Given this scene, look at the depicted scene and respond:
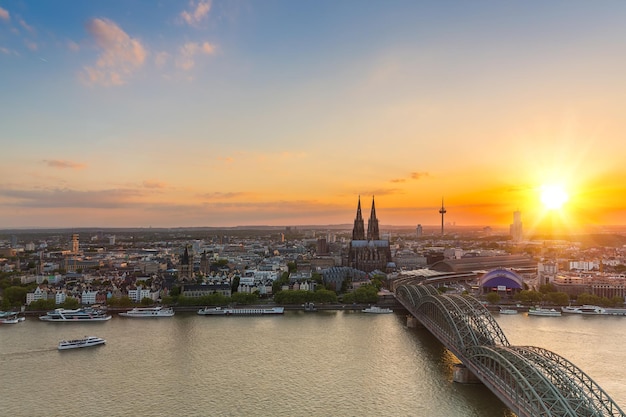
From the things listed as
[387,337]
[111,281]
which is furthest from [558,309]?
[111,281]

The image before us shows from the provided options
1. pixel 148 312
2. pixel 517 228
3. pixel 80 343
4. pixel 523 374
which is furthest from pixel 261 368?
pixel 517 228

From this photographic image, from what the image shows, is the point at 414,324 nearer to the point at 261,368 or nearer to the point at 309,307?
the point at 309,307

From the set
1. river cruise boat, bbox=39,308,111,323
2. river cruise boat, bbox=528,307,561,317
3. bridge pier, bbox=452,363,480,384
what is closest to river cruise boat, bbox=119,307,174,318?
river cruise boat, bbox=39,308,111,323

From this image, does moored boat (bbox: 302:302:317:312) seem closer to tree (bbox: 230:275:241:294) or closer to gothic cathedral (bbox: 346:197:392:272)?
tree (bbox: 230:275:241:294)

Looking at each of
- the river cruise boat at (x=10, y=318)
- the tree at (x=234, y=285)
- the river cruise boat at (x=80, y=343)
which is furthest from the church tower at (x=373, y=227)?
the river cruise boat at (x=80, y=343)

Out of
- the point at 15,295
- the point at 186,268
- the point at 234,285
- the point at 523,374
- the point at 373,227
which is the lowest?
the point at 234,285

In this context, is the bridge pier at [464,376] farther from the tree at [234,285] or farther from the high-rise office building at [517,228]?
the high-rise office building at [517,228]
